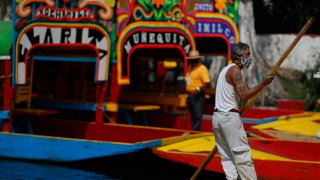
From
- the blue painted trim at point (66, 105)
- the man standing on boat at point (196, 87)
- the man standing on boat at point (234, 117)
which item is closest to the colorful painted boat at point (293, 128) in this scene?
the man standing on boat at point (196, 87)

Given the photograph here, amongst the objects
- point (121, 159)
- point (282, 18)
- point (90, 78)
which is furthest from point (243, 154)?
point (282, 18)

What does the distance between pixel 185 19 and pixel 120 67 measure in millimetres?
1872

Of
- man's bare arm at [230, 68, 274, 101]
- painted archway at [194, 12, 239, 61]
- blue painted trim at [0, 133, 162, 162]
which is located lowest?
blue painted trim at [0, 133, 162, 162]

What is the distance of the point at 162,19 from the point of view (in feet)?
43.6

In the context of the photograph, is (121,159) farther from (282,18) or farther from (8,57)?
(282,18)

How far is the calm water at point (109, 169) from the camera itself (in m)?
11.1

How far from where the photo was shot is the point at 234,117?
25.7 feet

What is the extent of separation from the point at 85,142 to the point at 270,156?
3027 millimetres

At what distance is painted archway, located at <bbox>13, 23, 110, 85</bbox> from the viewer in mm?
12531

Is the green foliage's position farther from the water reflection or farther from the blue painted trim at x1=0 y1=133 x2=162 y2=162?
the water reflection

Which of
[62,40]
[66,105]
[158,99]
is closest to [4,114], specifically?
[62,40]

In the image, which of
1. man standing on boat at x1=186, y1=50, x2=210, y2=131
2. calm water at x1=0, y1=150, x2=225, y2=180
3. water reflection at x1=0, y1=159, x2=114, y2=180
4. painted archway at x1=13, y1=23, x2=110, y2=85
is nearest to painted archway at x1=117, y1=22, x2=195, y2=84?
painted archway at x1=13, y1=23, x2=110, y2=85

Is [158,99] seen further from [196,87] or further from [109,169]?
[109,169]

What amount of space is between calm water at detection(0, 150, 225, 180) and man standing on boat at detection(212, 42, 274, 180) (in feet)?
10.5
